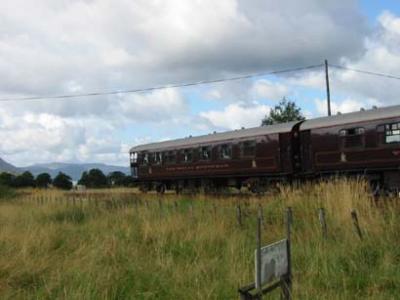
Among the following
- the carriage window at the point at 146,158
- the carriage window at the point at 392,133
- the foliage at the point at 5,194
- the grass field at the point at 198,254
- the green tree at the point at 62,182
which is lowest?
the grass field at the point at 198,254

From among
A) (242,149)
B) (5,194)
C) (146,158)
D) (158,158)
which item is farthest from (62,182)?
(242,149)

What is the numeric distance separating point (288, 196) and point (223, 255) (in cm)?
563

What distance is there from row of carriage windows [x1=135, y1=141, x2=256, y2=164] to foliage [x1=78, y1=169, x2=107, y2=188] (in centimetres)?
1215

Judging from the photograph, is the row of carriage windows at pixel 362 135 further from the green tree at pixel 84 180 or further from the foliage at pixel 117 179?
the green tree at pixel 84 180

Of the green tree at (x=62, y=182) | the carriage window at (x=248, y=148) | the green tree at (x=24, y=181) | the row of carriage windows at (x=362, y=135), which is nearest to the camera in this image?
the row of carriage windows at (x=362, y=135)

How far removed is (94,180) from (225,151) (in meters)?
22.7

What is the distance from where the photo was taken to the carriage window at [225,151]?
2706cm

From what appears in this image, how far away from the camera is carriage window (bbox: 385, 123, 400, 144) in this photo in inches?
752

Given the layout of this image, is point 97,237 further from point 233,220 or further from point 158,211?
point 158,211

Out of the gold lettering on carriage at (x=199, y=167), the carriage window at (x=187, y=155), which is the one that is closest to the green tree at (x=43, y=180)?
the gold lettering on carriage at (x=199, y=167)

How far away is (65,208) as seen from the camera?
15594 mm

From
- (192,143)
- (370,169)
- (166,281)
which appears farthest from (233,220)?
(192,143)

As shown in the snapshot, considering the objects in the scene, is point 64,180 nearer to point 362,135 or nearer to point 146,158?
point 146,158

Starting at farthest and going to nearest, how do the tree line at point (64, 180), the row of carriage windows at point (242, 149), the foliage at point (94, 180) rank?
the foliage at point (94, 180) < the tree line at point (64, 180) < the row of carriage windows at point (242, 149)
